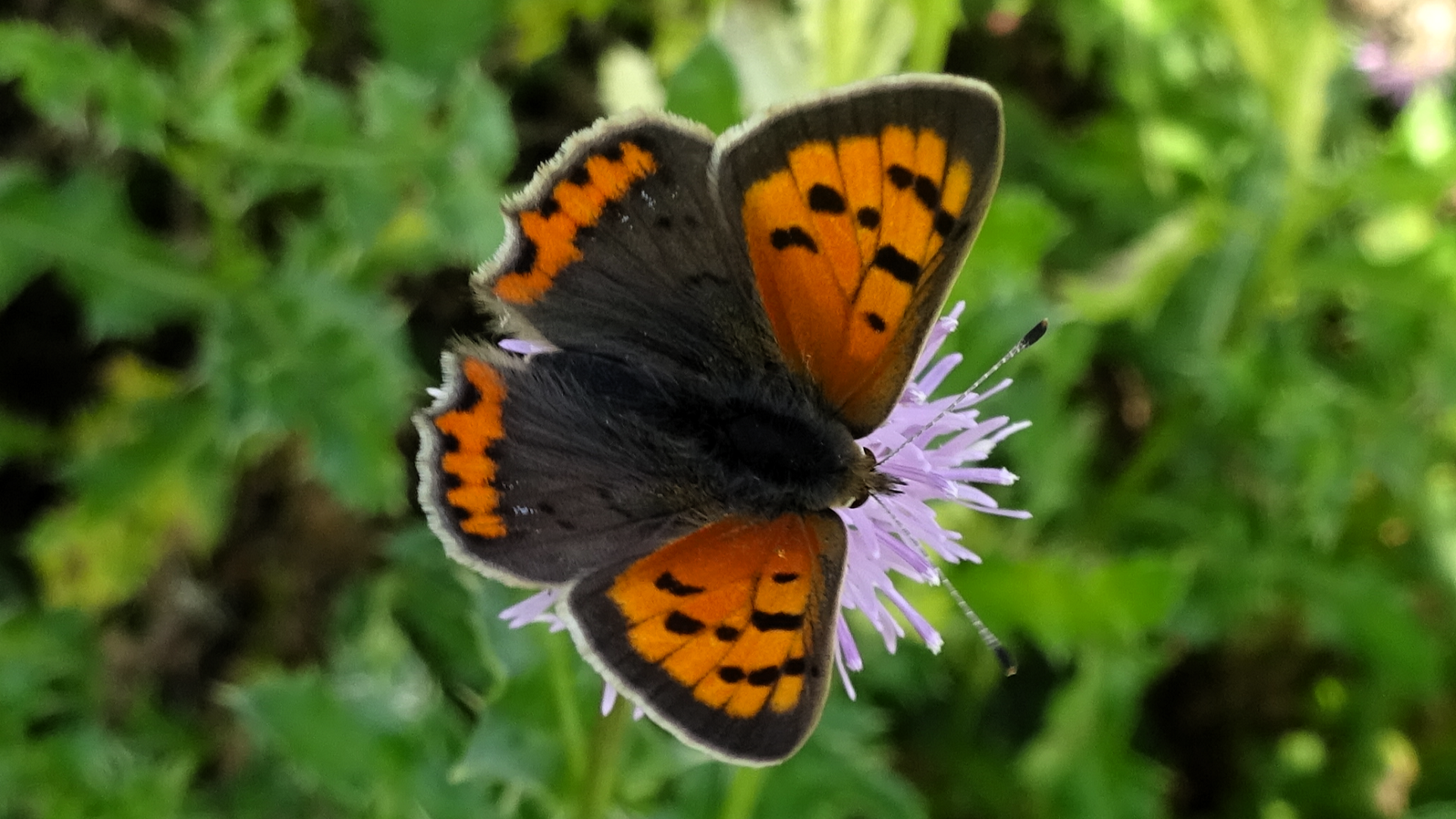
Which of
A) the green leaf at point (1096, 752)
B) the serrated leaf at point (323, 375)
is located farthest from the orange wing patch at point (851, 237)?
the green leaf at point (1096, 752)

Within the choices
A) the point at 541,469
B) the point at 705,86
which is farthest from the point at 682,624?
the point at 705,86

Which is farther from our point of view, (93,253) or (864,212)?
(93,253)

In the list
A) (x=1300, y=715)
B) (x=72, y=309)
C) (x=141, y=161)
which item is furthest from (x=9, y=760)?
(x=1300, y=715)

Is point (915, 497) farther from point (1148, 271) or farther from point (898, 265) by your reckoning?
point (1148, 271)

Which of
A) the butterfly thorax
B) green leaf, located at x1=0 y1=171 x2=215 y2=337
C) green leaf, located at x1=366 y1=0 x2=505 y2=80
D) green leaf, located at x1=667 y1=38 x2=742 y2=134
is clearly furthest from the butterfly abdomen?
green leaf, located at x1=366 y1=0 x2=505 y2=80

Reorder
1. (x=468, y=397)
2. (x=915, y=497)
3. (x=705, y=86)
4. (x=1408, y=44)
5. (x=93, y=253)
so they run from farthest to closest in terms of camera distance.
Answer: (x=1408, y=44)
(x=93, y=253)
(x=705, y=86)
(x=915, y=497)
(x=468, y=397)

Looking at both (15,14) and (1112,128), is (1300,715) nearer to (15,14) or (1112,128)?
(1112,128)

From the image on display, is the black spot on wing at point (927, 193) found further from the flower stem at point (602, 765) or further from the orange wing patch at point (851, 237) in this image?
the flower stem at point (602, 765)

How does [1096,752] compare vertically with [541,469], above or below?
below
